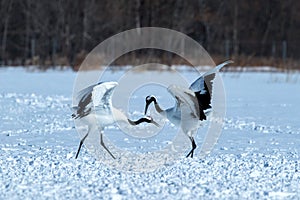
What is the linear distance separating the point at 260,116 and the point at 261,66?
55.5ft

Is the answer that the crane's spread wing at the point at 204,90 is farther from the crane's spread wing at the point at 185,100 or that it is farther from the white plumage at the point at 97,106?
the white plumage at the point at 97,106

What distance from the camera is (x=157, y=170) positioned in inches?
190

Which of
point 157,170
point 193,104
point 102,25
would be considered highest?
point 193,104

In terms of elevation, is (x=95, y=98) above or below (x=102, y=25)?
above

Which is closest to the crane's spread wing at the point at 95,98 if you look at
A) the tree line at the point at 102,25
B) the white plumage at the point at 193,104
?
the white plumage at the point at 193,104

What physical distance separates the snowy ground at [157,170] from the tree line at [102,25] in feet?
59.1

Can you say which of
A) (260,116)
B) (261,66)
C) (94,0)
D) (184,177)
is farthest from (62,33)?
(184,177)

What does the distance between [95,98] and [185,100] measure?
738mm

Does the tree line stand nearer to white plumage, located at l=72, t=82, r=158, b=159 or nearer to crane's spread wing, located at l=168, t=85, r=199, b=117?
white plumage, located at l=72, t=82, r=158, b=159

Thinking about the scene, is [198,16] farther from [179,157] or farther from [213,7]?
[179,157]

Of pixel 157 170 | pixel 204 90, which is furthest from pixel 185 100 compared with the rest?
pixel 157 170

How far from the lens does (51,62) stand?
81.5 feet

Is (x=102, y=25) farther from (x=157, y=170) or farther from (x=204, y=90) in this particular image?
(x=157, y=170)

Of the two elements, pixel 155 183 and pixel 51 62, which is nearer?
pixel 155 183
